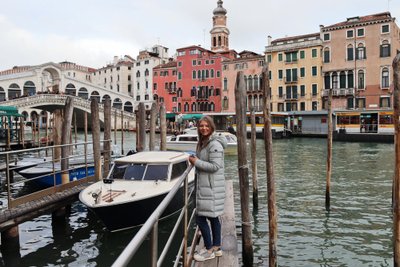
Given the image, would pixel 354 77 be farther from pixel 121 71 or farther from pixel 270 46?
pixel 121 71

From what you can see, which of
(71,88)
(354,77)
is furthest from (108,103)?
(71,88)

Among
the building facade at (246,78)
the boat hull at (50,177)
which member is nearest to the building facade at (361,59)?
the building facade at (246,78)

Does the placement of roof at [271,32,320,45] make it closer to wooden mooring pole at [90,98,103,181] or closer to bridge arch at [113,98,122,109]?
bridge arch at [113,98,122,109]

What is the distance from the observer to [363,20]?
37.1m

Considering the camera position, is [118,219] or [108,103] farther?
[108,103]

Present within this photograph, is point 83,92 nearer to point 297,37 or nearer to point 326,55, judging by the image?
point 297,37

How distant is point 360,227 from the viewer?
784cm

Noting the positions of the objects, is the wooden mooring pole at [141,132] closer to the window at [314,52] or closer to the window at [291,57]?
the window at [314,52]

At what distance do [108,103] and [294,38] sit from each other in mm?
35201

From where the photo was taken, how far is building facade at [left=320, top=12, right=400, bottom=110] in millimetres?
36094

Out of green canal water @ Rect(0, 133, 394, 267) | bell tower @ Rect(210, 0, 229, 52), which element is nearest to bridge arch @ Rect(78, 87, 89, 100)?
bell tower @ Rect(210, 0, 229, 52)

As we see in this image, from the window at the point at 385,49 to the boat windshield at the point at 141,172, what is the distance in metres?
34.7

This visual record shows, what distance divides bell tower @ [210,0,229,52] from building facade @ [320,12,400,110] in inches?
817

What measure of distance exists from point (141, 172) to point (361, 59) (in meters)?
35.2
